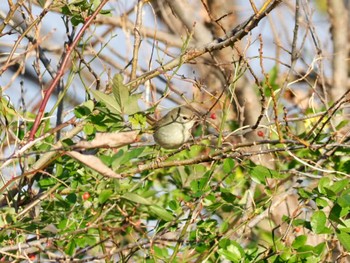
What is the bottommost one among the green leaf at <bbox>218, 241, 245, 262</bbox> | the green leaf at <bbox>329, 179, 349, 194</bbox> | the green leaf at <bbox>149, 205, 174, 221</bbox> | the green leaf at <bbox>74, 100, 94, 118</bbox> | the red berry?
the green leaf at <bbox>218, 241, 245, 262</bbox>

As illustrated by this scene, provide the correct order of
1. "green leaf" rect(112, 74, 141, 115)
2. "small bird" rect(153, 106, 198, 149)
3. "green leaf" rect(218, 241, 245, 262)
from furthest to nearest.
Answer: "small bird" rect(153, 106, 198, 149) < "green leaf" rect(218, 241, 245, 262) < "green leaf" rect(112, 74, 141, 115)

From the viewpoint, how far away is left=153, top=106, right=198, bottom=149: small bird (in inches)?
91.0

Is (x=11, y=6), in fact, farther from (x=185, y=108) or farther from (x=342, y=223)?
(x=342, y=223)

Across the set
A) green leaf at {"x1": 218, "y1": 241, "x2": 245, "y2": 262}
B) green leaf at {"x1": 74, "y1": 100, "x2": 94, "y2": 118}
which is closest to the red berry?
green leaf at {"x1": 74, "y1": 100, "x2": 94, "y2": 118}

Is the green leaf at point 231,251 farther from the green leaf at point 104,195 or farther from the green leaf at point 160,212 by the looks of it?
the green leaf at point 104,195

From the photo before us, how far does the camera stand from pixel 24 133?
2.40 meters

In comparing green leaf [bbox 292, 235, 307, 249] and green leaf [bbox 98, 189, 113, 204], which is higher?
green leaf [bbox 98, 189, 113, 204]

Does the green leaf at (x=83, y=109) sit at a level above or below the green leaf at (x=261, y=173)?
above

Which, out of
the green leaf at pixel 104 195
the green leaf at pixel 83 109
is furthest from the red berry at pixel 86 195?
the green leaf at pixel 83 109

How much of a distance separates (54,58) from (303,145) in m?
2.11

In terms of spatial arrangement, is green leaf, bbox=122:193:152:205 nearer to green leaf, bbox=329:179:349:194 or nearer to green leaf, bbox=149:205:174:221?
green leaf, bbox=149:205:174:221

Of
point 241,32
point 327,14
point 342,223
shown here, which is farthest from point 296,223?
point 327,14

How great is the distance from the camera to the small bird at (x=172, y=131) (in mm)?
2311

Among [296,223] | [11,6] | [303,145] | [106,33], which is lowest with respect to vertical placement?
[296,223]
